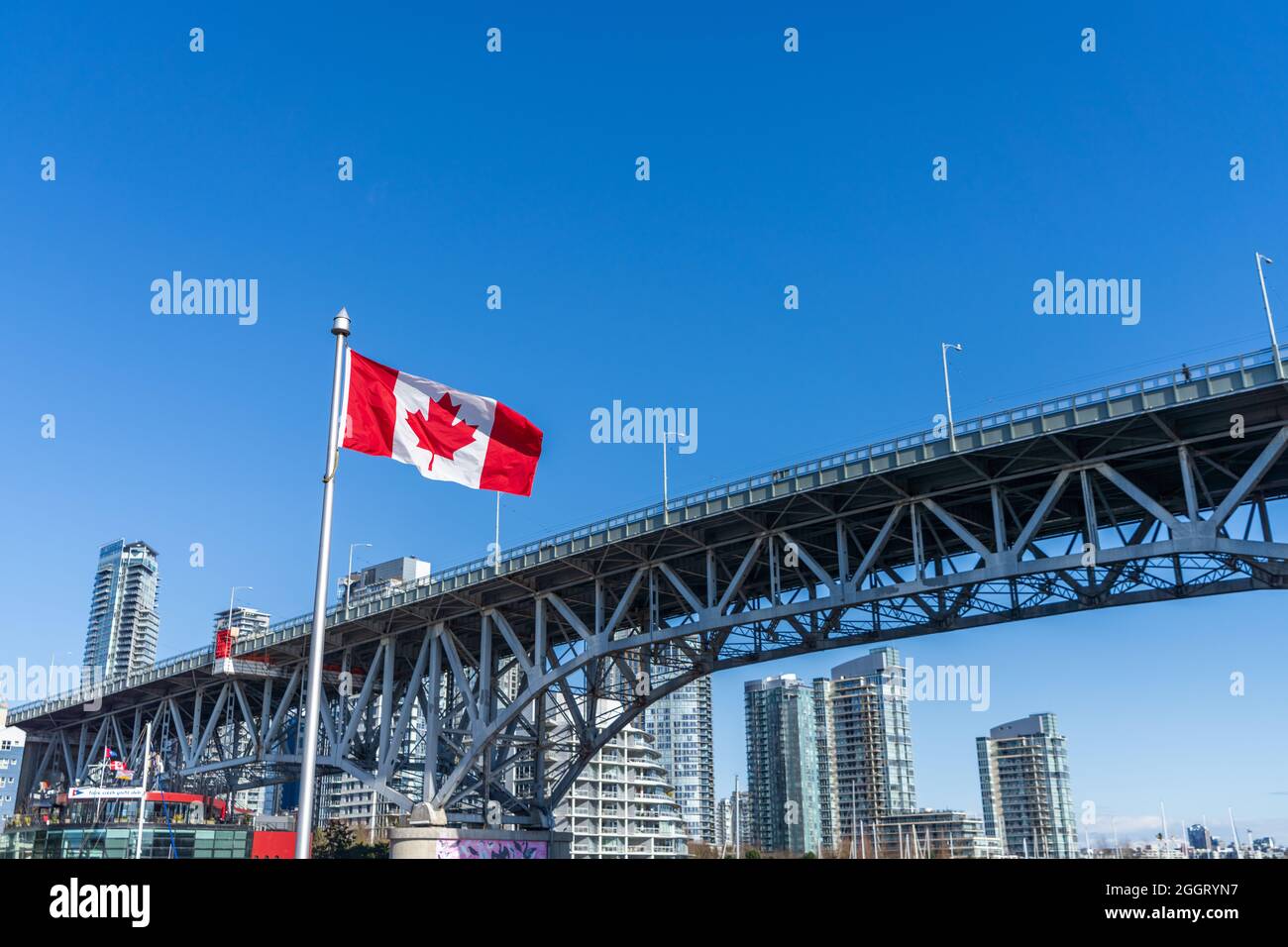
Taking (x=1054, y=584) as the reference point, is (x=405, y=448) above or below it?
below

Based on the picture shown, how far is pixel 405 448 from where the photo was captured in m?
19.4

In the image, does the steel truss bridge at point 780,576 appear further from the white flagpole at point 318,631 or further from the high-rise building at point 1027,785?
the high-rise building at point 1027,785

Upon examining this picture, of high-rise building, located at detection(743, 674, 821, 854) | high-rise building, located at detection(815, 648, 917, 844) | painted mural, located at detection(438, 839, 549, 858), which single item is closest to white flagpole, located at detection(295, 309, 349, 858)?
Result: painted mural, located at detection(438, 839, 549, 858)

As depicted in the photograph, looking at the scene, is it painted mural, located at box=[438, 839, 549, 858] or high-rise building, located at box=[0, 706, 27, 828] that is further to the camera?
high-rise building, located at box=[0, 706, 27, 828]

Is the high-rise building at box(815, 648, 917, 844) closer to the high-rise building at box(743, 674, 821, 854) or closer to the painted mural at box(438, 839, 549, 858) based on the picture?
the high-rise building at box(743, 674, 821, 854)

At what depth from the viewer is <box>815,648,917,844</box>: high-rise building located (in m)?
174

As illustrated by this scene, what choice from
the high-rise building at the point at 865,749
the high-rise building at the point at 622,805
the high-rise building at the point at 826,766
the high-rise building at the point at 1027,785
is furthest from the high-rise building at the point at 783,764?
the high-rise building at the point at 622,805

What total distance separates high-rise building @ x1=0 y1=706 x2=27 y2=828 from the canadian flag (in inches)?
6383

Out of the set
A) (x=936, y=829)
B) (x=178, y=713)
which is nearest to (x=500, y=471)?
(x=178, y=713)

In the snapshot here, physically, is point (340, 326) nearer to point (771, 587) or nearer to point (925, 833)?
point (771, 587)

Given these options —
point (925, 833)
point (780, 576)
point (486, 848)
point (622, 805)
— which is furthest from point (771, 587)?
point (925, 833)
